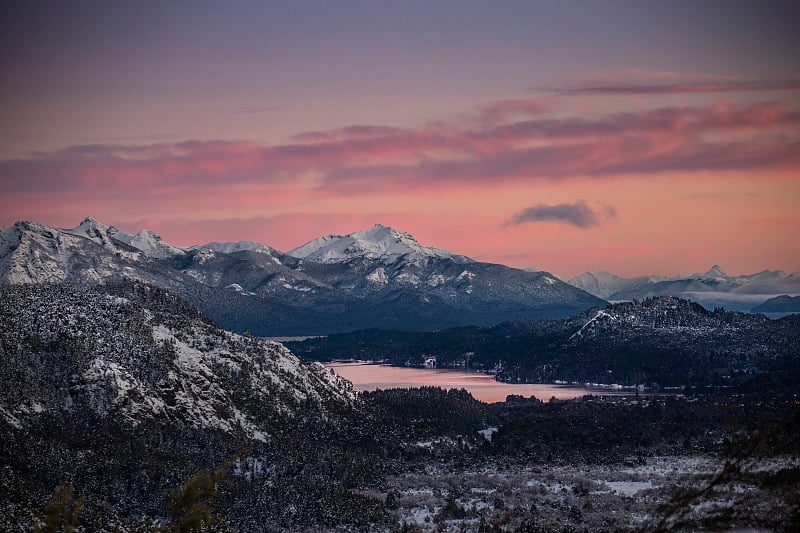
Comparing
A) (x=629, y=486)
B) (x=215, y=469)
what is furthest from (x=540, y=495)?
(x=215, y=469)

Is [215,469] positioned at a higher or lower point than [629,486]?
higher

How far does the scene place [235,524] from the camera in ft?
457

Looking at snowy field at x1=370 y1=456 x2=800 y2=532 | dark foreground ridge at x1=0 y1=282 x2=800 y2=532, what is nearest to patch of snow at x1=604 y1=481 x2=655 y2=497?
snowy field at x1=370 y1=456 x2=800 y2=532

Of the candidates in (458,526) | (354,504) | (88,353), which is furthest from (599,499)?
(88,353)

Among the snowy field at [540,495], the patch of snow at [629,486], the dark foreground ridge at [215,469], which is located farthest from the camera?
the patch of snow at [629,486]

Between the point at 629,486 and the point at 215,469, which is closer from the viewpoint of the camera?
the point at 215,469

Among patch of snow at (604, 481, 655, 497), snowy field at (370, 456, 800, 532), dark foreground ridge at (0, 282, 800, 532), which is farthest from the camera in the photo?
patch of snow at (604, 481, 655, 497)

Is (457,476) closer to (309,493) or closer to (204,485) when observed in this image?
(309,493)

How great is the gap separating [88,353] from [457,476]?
79.2 meters

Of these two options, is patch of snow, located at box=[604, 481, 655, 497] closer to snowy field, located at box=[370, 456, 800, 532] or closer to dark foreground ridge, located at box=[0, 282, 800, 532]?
snowy field, located at box=[370, 456, 800, 532]

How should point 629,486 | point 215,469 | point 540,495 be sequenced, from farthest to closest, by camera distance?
point 629,486 → point 540,495 → point 215,469

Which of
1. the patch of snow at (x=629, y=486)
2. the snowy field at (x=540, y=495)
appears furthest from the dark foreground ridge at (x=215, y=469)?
the patch of snow at (x=629, y=486)

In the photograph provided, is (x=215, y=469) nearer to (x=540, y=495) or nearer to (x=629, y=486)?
(x=540, y=495)

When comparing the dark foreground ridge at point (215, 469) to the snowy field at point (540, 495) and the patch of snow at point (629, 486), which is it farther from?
the patch of snow at point (629, 486)
